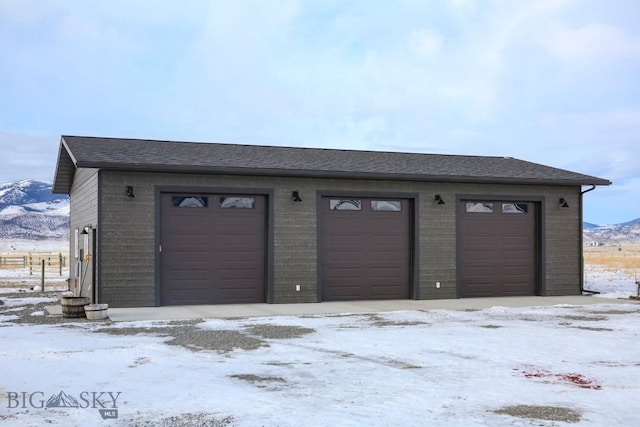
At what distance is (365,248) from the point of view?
15734 mm

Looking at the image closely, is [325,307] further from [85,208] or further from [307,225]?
[85,208]

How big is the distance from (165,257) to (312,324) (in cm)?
421

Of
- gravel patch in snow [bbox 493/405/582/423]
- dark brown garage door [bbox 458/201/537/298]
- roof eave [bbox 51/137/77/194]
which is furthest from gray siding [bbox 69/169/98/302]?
gravel patch in snow [bbox 493/405/582/423]

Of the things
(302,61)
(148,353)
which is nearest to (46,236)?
(302,61)

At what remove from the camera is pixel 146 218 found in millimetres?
13938

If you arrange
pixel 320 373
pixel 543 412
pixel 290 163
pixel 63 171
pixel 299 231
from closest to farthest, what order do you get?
1. pixel 543 412
2. pixel 320 373
3. pixel 299 231
4. pixel 290 163
5. pixel 63 171

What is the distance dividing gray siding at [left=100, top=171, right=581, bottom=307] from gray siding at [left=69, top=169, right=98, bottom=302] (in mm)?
709

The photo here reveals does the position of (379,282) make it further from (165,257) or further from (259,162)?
(165,257)

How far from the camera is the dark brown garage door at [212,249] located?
1427 centimetres

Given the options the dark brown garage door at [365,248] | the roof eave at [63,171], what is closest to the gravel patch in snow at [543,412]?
the dark brown garage door at [365,248]

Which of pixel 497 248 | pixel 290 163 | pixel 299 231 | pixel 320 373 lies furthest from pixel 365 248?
pixel 320 373

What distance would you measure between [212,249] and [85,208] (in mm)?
3604

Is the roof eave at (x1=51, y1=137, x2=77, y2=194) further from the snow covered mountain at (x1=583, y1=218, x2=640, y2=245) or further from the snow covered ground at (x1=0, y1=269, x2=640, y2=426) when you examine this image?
the snow covered mountain at (x1=583, y1=218, x2=640, y2=245)

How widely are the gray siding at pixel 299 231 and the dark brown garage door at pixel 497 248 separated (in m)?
0.30
